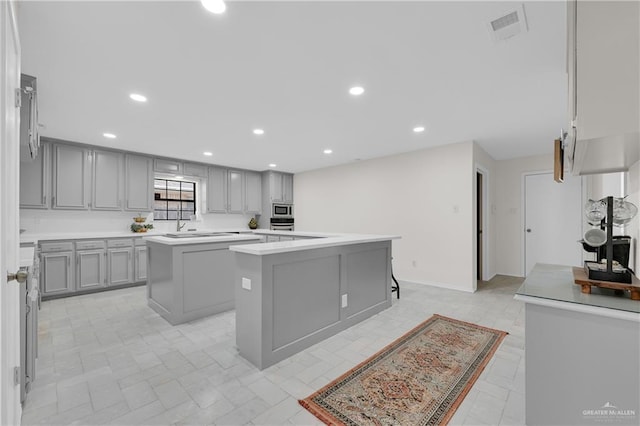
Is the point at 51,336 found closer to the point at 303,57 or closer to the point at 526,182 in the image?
the point at 303,57

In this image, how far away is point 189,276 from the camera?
3051 mm

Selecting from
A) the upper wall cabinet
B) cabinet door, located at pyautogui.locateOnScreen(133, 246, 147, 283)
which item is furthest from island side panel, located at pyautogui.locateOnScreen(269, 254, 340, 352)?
cabinet door, located at pyautogui.locateOnScreen(133, 246, 147, 283)

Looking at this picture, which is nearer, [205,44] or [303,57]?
[205,44]

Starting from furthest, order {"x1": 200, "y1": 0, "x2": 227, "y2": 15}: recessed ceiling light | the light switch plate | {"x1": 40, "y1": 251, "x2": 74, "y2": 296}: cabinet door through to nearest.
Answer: {"x1": 40, "y1": 251, "x2": 74, "y2": 296}: cabinet door → the light switch plate → {"x1": 200, "y1": 0, "x2": 227, "y2": 15}: recessed ceiling light

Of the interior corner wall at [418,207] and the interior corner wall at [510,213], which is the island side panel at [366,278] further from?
the interior corner wall at [510,213]

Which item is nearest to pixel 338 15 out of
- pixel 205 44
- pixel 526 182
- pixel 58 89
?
pixel 205 44

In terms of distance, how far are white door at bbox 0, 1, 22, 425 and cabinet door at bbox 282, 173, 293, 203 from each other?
5955 millimetres

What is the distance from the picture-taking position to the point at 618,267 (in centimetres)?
142

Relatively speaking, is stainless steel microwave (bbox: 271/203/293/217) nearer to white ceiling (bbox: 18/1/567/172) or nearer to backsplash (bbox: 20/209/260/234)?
backsplash (bbox: 20/209/260/234)

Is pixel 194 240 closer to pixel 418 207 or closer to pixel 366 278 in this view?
pixel 366 278

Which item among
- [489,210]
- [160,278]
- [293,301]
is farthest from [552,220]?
[160,278]

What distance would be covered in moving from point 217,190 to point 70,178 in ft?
8.21

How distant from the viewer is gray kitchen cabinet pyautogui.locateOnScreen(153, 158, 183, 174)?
5332 mm

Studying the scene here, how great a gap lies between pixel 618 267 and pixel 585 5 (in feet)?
4.12
